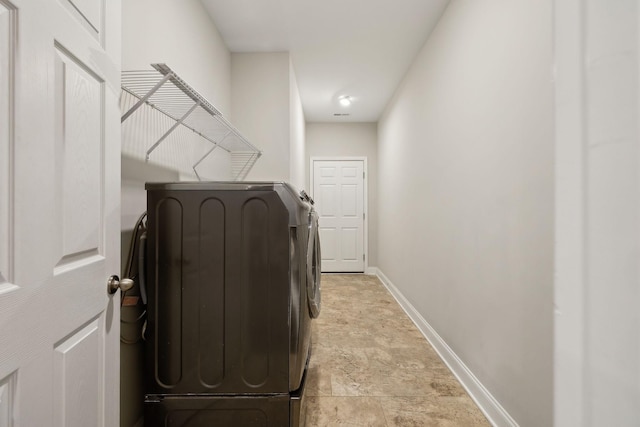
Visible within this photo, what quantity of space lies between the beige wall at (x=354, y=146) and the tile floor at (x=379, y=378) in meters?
2.20

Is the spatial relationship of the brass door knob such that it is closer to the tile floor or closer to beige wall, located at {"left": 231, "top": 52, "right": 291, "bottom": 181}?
the tile floor

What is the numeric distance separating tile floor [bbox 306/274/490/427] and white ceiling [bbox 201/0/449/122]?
259cm

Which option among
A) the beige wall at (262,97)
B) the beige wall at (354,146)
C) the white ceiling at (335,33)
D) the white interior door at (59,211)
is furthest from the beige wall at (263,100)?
the beige wall at (354,146)

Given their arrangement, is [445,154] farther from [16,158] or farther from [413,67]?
[16,158]

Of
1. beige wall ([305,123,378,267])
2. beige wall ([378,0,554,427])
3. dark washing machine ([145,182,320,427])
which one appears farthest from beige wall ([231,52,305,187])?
beige wall ([305,123,378,267])

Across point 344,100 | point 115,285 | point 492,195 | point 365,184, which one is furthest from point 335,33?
point 365,184

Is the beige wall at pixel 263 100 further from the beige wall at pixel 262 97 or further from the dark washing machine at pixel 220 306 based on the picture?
the dark washing machine at pixel 220 306

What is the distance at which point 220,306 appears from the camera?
1321mm

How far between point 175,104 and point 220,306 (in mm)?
1020

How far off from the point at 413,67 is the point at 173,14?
2.29 m

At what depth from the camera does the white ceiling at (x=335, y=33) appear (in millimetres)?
2248

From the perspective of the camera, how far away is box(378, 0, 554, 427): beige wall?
4.14ft

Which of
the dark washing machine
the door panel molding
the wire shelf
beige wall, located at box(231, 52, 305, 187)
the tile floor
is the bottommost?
the tile floor

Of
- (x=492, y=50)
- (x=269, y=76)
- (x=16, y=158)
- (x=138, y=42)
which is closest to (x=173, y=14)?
(x=138, y=42)
